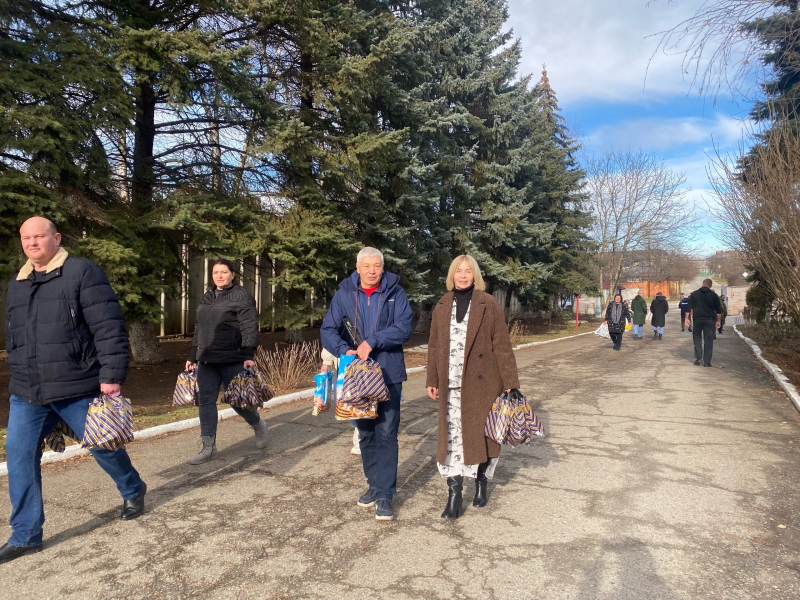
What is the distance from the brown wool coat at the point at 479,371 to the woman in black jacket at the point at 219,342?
2.02 m

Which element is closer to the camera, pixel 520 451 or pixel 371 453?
pixel 371 453

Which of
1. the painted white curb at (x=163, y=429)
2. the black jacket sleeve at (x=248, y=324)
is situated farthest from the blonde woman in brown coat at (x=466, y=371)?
the painted white curb at (x=163, y=429)

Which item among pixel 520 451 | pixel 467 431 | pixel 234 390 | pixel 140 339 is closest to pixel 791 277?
pixel 520 451

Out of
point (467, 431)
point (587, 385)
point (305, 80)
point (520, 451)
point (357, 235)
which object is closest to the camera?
point (467, 431)

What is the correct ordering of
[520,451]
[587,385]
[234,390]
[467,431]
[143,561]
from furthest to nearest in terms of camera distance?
[587,385] → [520,451] → [234,390] → [467,431] → [143,561]

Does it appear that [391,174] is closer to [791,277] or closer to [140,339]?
[140,339]

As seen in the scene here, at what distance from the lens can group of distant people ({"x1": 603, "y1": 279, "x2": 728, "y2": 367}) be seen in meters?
12.5

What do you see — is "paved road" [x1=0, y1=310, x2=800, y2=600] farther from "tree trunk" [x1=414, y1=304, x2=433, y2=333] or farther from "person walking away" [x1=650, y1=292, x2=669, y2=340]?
"tree trunk" [x1=414, y1=304, x2=433, y2=333]

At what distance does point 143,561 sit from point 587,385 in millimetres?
8569

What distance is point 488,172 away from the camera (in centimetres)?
2012

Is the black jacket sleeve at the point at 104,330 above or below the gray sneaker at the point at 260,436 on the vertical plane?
above

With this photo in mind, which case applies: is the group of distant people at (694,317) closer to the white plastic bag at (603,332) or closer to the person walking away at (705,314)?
the person walking away at (705,314)

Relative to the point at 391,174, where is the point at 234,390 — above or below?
below

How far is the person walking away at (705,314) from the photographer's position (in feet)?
40.7
